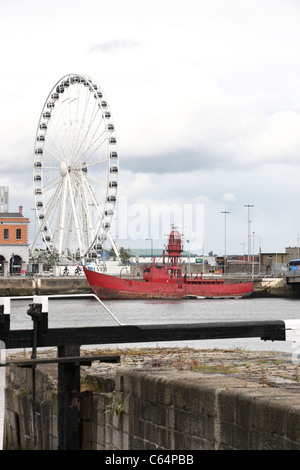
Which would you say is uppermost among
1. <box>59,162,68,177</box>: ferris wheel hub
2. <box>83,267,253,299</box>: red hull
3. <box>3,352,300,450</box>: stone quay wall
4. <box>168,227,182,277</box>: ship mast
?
<box>59,162,68,177</box>: ferris wheel hub

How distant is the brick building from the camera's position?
109 metres

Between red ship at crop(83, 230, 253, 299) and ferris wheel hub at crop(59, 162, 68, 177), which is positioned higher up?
ferris wheel hub at crop(59, 162, 68, 177)

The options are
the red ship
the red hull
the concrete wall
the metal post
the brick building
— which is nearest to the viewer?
the concrete wall

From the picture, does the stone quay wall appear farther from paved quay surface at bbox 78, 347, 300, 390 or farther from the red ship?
the red ship

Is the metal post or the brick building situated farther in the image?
the brick building

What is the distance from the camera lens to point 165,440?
25.7 feet

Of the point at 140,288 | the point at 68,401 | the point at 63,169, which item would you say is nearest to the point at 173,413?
the point at 68,401

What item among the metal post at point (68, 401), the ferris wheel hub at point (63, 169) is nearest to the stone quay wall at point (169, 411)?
the metal post at point (68, 401)

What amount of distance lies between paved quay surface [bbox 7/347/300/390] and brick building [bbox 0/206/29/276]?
3819 inches

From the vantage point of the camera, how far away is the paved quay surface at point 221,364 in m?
8.88

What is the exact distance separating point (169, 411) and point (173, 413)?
0.25 ft

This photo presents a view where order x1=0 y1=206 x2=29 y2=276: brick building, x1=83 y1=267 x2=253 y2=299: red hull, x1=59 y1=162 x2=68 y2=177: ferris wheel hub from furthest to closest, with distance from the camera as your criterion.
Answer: x1=0 y1=206 x2=29 y2=276: brick building → x1=83 y1=267 x2=253 y2=299: red hull → x1=59 y1=162 x2=68 y2=177: ferris wheel hub

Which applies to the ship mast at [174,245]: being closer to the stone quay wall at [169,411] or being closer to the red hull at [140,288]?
the red hull at [140,288]

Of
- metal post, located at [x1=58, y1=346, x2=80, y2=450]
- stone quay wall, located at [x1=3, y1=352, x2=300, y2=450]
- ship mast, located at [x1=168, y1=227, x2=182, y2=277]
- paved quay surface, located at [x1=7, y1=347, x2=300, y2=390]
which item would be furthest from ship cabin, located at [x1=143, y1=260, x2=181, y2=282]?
metal post, located at [x1=58, y1=346, x2=80, y2=450]
